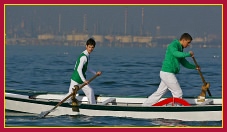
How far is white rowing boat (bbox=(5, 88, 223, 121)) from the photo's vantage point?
16.4 meters

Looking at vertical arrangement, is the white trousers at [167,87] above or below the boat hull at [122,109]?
above

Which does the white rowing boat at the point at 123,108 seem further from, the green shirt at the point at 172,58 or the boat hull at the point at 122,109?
the green shirt at the point at 172,58

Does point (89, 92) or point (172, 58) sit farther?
point (89, 92)

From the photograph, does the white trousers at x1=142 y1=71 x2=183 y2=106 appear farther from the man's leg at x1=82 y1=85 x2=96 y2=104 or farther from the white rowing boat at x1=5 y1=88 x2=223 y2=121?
the man's leg at x1=82 y1=85 x2=96 y2=104

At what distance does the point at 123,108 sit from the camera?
16781 mm

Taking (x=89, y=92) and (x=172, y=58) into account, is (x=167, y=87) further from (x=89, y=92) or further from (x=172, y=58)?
(x=89, y=92)

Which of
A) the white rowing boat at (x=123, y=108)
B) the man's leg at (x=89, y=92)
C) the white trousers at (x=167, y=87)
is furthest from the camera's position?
the man's leg at (x=89, y=92)

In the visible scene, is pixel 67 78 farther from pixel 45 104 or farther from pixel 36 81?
pixel 45 104

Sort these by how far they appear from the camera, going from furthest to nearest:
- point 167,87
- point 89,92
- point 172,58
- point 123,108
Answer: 1. point 89,92
2. point 167,87
3. point 123,108
4. point 172,58

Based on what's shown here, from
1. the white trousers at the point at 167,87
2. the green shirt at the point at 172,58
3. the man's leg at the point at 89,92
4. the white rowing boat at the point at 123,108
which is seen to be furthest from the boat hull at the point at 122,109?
the green shirt at the point at 172,58

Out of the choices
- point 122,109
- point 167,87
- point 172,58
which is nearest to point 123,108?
point 122,109

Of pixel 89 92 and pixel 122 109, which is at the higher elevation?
pixel 89 92

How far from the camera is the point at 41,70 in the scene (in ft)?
125

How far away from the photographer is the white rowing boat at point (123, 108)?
16.4 metres
